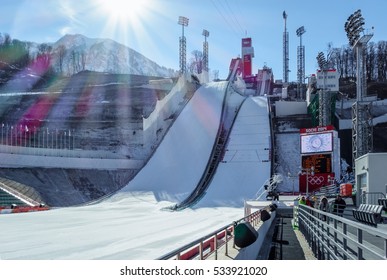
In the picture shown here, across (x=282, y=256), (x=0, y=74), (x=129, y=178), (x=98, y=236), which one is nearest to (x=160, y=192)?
(x=129, y=178)

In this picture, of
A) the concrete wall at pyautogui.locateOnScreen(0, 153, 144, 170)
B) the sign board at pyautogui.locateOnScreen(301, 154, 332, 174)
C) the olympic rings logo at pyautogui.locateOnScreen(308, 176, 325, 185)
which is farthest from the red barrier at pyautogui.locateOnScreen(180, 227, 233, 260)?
the olympic rings logo at pyautogui.locateOnScreen(308, 176, 325, 185)

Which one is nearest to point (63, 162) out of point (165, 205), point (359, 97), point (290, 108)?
point (165, 205)

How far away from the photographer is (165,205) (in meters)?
17.4

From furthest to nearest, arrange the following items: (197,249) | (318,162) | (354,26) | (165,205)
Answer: (318,162)
(354,26)
(165,205)
(197,249)

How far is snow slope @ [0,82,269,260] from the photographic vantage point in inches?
278

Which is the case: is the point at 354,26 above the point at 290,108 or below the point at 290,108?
above

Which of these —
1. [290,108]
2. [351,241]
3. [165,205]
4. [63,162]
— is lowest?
[165,205]

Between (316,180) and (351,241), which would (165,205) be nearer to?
(316,180)

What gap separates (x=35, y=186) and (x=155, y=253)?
14437mm

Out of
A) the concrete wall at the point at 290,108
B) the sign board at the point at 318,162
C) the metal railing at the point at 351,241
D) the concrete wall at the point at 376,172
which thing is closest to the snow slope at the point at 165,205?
the concrete wall at the point at 290,108

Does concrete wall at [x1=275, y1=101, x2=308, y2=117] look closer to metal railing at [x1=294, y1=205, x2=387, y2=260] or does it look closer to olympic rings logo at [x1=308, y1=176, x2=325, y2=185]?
olympic rings logo at [x1=308, y1=176, x2=325, y2=185]

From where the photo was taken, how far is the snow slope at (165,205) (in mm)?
7062
